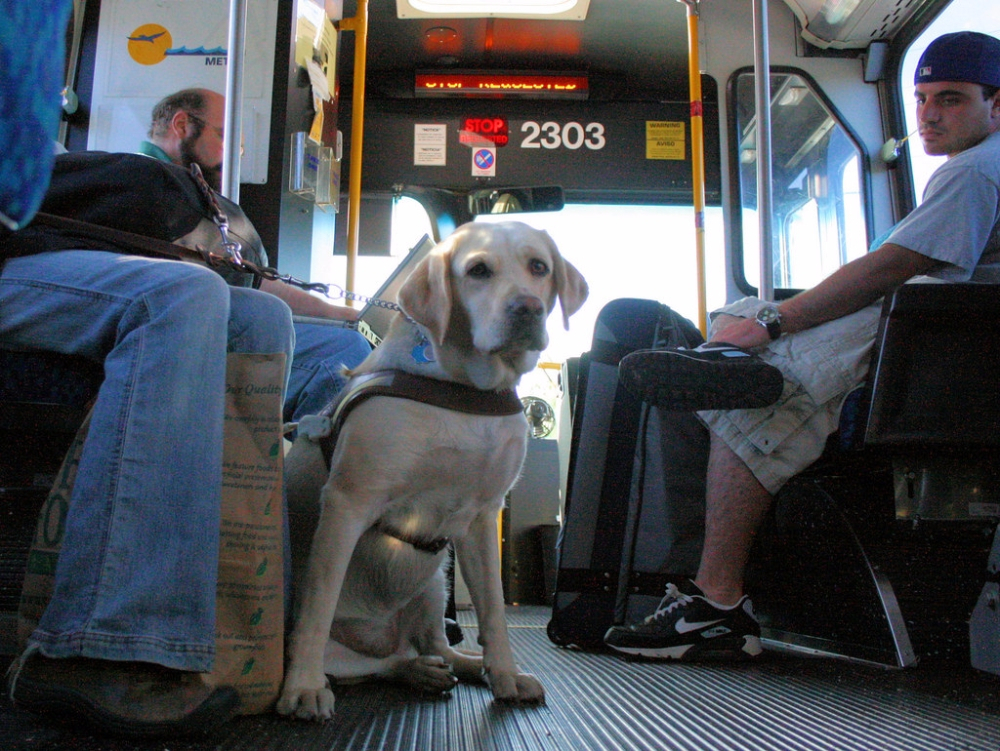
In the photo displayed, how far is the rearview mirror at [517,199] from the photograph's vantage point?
419 cm

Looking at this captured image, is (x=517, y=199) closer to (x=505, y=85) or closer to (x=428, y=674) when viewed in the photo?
(x=505, y=85)

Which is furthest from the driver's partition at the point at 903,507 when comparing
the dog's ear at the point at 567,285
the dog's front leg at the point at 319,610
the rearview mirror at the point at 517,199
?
the rearview mirror at the point at 517,199

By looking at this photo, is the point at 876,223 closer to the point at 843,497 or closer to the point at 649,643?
the point at 843,497

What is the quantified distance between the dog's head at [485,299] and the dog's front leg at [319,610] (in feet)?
1.20

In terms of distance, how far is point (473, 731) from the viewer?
122cm

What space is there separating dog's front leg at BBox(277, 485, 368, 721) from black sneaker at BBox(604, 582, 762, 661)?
0.88 meters

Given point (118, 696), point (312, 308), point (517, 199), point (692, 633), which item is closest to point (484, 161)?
point (517, 199)

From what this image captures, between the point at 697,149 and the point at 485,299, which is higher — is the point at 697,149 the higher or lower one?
the higher one

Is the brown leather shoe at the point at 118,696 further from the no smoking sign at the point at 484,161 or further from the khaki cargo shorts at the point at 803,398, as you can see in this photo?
the no smoking sign at the point at 484,161

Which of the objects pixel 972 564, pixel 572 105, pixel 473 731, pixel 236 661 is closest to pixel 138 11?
pixel 572 105

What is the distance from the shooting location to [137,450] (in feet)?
3.65

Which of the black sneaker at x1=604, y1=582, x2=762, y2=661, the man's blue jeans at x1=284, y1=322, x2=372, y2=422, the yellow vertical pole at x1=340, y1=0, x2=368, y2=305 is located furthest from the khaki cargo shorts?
the yellow vertical pole at x1=340, y1=0, x2=368, y2=305

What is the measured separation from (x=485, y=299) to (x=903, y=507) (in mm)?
1111

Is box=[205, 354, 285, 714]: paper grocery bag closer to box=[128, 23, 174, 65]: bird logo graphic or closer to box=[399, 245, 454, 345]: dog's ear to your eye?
box=[399, 245, 454, 345]: dog's ear
